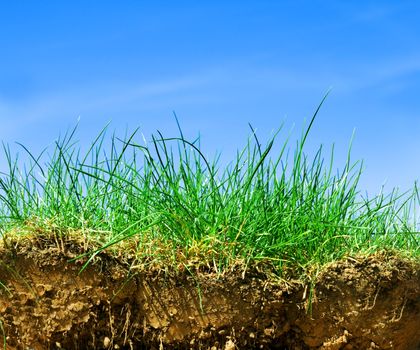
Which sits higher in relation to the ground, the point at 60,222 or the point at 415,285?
the point at 60,222

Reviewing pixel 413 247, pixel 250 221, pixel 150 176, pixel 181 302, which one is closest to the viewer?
pixel 181 302

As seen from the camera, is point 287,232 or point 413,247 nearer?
point 287,232

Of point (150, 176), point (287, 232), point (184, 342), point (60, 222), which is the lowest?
point (184, 342)

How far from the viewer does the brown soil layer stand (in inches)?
107

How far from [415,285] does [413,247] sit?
463 mm

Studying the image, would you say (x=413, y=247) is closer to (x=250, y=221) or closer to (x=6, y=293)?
(x=250, y=221)

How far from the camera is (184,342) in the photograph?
2.77 metres

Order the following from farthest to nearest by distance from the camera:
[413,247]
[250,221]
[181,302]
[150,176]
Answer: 1. [413,247]
2. [150,176]
3. [250,221]
4. [181,302]

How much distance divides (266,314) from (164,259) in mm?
499

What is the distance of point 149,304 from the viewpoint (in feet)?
9.02

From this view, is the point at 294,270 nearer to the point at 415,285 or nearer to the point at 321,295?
the point at 321,295

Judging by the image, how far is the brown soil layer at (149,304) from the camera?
2727 millimetres

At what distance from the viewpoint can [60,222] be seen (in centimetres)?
283

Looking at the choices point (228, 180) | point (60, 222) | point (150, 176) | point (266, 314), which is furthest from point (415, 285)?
point (60, 222)
